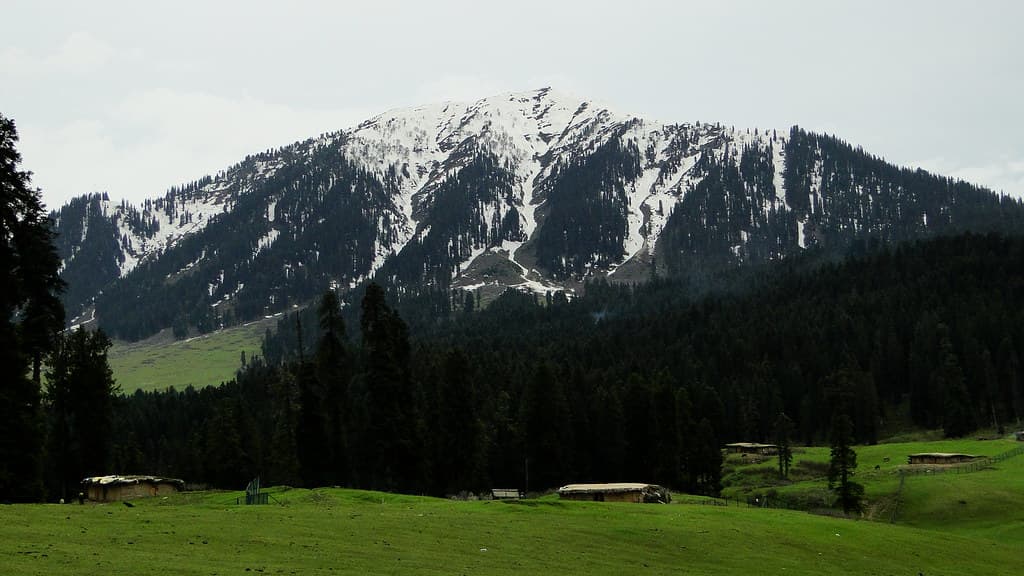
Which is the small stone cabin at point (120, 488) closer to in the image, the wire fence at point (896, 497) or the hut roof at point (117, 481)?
the hut roof at point (117, 481)

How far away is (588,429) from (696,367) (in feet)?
287

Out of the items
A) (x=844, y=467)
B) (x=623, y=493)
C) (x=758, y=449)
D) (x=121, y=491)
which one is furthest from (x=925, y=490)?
(x=121, y=491)

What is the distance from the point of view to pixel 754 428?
6634 inches

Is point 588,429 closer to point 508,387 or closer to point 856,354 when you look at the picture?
point 508,387

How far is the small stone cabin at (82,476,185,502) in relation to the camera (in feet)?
219

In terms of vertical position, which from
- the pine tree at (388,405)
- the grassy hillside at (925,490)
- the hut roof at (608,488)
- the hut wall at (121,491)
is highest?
the pine tree at (388,405)

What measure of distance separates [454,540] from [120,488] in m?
37.3

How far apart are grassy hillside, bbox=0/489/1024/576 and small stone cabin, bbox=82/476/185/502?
812cm

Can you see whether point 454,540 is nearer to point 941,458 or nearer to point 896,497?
point 896,497

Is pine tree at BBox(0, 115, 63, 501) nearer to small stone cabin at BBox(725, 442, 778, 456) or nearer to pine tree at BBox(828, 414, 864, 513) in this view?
pine tree at BBox(828, 414, 864, 513)

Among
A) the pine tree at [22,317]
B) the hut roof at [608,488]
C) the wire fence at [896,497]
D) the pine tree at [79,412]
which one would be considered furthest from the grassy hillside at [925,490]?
the pine tree at [22,317]

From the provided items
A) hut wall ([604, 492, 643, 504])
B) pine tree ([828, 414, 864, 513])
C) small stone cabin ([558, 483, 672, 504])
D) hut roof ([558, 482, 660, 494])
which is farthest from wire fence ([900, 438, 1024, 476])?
hut wall ([604, 492, 643, 504])

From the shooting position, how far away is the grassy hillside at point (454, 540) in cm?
3164

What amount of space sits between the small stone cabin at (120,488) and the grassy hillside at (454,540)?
8115 mm
